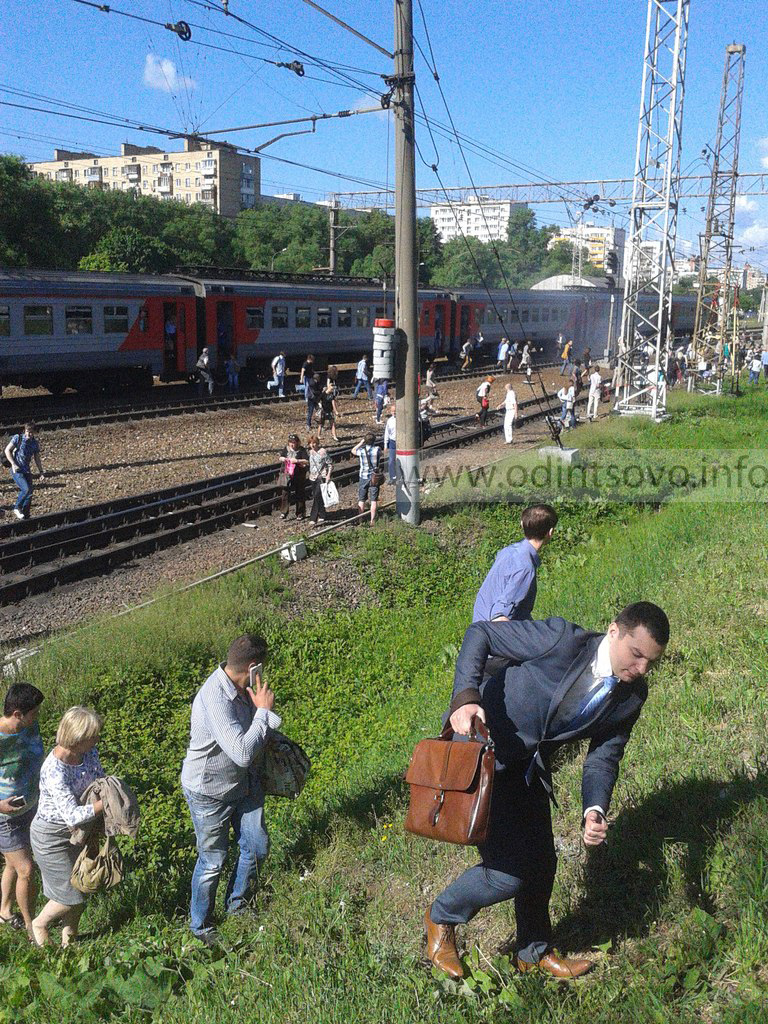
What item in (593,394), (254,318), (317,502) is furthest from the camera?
(254,318)

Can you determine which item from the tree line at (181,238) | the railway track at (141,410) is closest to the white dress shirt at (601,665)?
the railway track at (141,410)

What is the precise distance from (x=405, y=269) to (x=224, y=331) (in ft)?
48.6

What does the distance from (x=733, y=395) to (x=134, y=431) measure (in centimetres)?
2041

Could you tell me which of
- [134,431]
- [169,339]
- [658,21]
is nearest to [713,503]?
[134,431]

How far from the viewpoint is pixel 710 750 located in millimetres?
4758

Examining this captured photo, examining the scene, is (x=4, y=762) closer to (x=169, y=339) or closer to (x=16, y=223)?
(x=169, y=339)

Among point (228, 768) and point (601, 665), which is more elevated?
point (601, 665)

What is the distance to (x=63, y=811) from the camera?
4266 mm

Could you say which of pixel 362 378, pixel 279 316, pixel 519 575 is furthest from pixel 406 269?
pixel 279 316

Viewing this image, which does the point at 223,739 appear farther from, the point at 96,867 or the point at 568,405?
the point at 568,405

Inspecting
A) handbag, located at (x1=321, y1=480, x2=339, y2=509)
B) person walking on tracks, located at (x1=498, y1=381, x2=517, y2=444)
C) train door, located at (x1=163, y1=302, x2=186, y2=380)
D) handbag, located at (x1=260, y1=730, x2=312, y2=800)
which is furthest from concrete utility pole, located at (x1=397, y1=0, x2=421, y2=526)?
train door, located at (x1=163, y1=302, x2=186, y2=380)

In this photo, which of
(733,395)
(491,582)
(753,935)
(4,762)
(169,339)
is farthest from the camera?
(733,395)

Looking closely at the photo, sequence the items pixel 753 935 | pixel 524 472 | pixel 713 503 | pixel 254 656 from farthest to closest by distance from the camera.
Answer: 1. pixel 524 472
2. pixel 713 503
3. pixel 254 656
4. pixel 753 935

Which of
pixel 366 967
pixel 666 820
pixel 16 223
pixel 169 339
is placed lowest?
pixel 366 967
